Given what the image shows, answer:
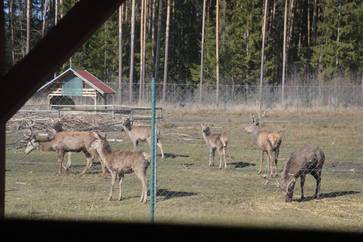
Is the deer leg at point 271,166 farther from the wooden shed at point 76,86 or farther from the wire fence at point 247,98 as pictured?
the wooden shed at point 76,86

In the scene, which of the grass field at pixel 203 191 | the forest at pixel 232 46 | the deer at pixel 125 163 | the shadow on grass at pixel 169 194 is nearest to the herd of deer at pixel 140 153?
the deer at pixel 125 163

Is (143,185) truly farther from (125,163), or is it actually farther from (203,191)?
(203,191)

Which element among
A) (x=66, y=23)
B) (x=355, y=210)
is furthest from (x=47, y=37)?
(x=355, y=210)

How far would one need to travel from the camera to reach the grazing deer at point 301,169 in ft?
38.0

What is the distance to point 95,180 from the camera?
13.4m

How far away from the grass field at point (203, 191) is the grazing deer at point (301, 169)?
0.78 ft

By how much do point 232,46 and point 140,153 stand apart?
31664mm

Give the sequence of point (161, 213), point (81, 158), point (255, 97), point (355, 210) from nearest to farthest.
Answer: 1. point (161, 213)
2. point (355, 210)
3. point (81, 158)
4. point (255, 97)

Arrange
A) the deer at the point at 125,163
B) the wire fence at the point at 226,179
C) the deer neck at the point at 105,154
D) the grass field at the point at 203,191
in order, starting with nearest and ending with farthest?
1. the grass field at the point at 203,191
2. the wire fence at the point at 226,179
3. the deer at the point at 125,163
4. the deer neck at the point at 105,154

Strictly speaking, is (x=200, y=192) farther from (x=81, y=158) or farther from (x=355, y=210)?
(x=81, y=158)

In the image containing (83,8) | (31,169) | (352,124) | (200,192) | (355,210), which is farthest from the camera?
(352,124)

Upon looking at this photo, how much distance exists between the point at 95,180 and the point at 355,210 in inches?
222

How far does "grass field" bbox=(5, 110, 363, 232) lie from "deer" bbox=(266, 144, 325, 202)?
0.23m

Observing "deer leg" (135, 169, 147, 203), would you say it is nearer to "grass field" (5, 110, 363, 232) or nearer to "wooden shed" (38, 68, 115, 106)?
"grass field" (5, 110, 363, 232)
